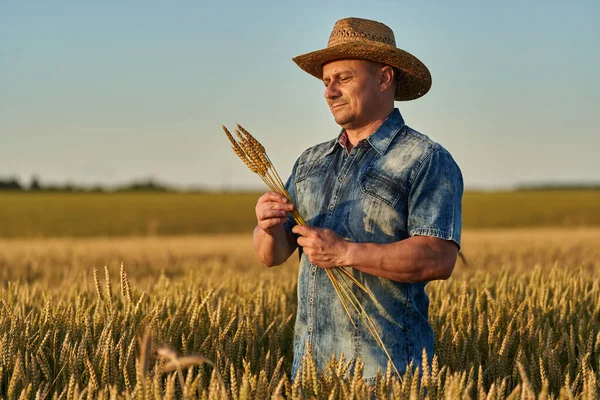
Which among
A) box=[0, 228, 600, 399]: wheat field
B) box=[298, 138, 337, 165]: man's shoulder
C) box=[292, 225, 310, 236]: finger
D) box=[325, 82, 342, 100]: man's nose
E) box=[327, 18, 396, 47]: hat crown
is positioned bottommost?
box=[0, 228, 600, 399]: wheat field

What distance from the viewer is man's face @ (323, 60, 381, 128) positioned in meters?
3.23

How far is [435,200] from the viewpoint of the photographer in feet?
10.1

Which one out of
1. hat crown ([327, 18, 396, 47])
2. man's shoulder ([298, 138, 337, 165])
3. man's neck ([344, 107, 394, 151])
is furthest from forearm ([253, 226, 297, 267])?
hat crown ([327, 18, 396, 47])

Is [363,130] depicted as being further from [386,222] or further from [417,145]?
[386,222]

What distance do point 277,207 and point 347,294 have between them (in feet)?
1.59

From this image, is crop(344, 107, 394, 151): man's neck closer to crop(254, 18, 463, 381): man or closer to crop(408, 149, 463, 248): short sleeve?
crop(254, 18, 463, 381): man

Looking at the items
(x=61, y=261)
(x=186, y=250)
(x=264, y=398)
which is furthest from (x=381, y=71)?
(x=186, y=250)

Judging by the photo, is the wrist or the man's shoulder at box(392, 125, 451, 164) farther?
the man's shoulder at box(392, 125, 451, 164)

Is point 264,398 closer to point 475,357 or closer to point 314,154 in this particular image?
point 314,154

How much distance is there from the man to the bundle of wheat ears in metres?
0.04

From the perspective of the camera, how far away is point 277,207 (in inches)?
121

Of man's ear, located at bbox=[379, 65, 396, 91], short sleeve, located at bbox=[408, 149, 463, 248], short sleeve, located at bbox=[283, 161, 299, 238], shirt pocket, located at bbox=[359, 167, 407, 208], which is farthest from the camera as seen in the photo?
short sleeve, located at bbox=[283, 161, 299, 238]

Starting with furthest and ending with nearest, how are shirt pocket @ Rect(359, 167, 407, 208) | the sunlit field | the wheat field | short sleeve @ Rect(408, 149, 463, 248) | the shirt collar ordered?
the sunlit field, the shirt collar, shirt pocket @ Rect(359, 167, 407, 208), short sleeve @ Rect(408, 149, 463, 248), the wheat field

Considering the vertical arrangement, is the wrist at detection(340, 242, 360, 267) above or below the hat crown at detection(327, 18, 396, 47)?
below
